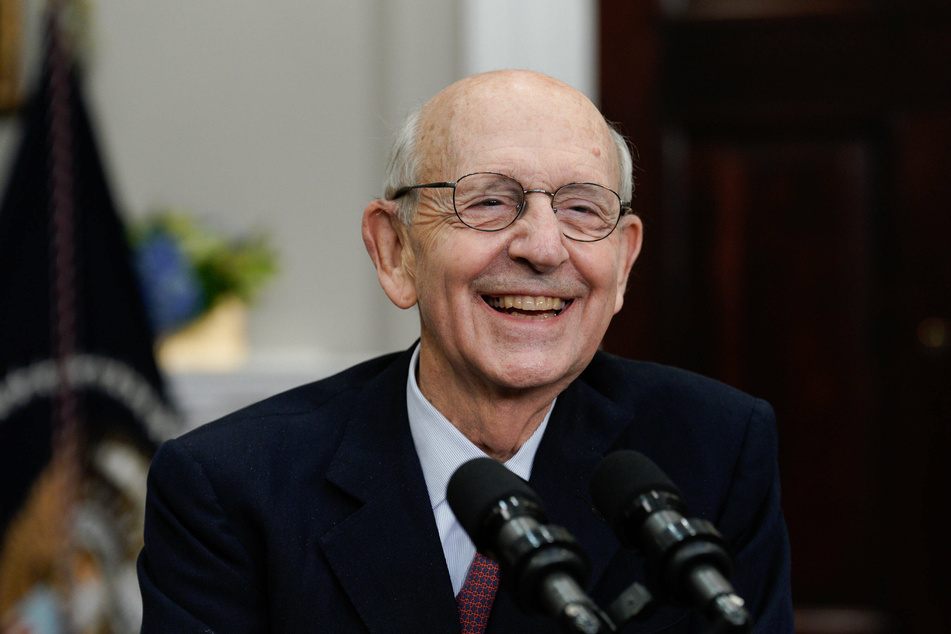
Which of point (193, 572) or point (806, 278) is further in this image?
point (806, 278)

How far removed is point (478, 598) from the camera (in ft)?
4.00

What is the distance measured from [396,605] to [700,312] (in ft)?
7.00

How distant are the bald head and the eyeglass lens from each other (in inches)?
1.4

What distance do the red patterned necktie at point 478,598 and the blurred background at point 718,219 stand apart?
1.74 metres

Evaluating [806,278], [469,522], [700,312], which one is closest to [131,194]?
[700,312]

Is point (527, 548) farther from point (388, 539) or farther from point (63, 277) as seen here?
point (63, 277)

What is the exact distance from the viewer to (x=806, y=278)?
3074 millimetres

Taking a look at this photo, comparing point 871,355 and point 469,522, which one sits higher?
point 469,522

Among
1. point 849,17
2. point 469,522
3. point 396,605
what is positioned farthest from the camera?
point 849,17

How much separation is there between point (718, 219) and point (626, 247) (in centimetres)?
175

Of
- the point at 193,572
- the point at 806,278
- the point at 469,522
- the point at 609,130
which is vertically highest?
the point at 609,130

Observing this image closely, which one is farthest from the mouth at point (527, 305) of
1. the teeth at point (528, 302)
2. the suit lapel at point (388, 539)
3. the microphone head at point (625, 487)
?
the microphone head at point (625, 487)

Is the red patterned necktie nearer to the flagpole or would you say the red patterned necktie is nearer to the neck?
the neck

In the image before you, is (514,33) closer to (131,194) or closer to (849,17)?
(849,17)
